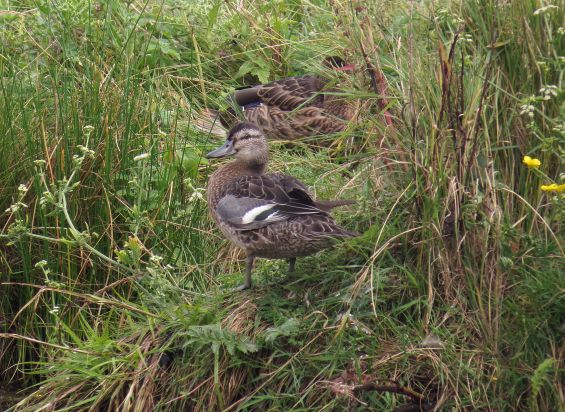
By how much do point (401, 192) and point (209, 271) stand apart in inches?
53.7

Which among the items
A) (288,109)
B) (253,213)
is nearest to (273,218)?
(253,213)

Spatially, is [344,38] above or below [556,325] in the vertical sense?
above

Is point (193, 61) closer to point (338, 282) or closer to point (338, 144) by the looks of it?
point (338, 144)

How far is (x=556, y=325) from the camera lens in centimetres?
468

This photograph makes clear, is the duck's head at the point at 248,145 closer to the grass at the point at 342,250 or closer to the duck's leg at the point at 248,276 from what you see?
the grass at the point at 342,250

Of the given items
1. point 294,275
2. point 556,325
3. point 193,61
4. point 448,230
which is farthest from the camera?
point 193,61

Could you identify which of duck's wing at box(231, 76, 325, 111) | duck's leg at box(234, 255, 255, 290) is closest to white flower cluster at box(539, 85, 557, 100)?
duck's leg at box(234, 255, 255, 290)

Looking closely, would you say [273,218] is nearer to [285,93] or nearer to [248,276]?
[248,276]

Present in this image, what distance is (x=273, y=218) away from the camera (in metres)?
5.36

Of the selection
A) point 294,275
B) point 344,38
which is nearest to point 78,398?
point 294,275

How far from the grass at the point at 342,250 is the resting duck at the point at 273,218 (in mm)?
133

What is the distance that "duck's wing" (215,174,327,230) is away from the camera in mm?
5367

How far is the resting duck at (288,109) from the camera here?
7.77 metres

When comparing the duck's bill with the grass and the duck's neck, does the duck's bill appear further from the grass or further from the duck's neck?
the grass
